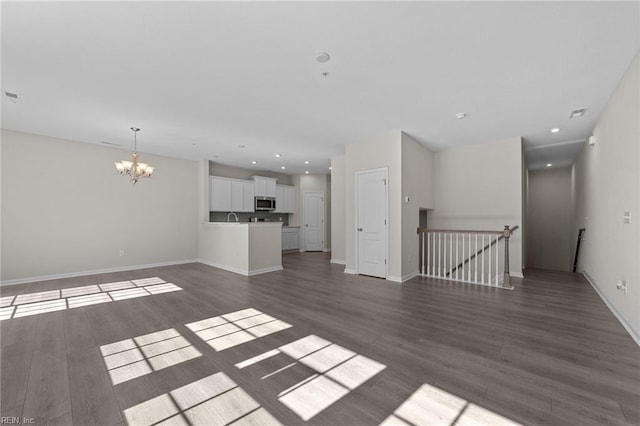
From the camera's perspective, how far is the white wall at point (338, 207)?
7152 millimetres

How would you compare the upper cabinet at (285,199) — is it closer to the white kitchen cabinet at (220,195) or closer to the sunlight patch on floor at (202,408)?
the white kitchen cabinet at (220,195)

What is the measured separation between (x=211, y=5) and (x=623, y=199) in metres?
4.72

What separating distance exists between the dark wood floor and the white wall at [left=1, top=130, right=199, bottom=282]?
1.03 metres

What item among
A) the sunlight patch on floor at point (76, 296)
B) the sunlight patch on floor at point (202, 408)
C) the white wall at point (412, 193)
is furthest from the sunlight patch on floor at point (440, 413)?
the sunlight patch on floor at point (76, 296)

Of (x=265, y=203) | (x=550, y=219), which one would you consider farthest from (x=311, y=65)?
(x=550, y=219)

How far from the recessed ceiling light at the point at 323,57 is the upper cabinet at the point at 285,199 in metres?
Answer: 6.96

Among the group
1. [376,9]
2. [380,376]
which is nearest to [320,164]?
[376,9]

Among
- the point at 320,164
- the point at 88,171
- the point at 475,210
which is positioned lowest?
the point at 475,210

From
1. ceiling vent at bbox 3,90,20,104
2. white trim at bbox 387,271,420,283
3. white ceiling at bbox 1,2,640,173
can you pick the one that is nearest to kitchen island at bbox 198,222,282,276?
white ceiling at bbox 1,2,640,173

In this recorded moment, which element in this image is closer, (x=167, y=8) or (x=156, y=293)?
(x=167, y=8)

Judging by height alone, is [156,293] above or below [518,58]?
below

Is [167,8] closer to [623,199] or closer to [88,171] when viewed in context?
[623,199]

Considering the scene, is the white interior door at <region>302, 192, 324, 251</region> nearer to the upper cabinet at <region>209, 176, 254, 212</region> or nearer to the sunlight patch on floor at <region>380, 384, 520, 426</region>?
the upper cabinet at <region>209, 176, 254, 212</region>

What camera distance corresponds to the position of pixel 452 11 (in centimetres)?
208
